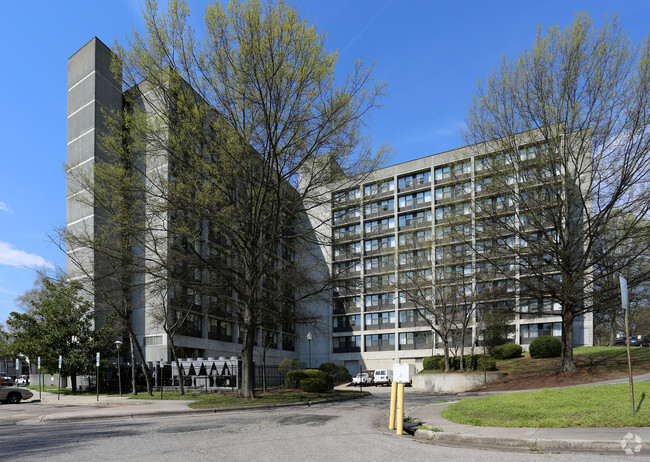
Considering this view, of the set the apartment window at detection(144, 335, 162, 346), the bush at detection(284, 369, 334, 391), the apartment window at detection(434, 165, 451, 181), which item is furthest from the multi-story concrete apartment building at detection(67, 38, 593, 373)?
the bush at detection(284, 369, 334, 391)

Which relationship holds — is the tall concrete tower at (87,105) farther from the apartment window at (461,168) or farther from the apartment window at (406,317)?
the apartment window at (406,317)

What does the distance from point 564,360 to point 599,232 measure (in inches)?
282

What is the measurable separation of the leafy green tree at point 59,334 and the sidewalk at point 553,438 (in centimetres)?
3533

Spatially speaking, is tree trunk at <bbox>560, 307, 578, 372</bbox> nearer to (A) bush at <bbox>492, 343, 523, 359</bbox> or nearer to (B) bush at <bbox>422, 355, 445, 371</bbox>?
(A) bush at <bbox>492, 343, 523, 359</bbox>

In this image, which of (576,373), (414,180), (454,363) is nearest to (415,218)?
(414,180)

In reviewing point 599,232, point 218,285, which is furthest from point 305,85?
point 599,232

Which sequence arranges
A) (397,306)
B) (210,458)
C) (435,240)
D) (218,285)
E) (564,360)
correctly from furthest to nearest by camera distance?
(397,306), (435,240), (564,360), (218,285), (210,458)

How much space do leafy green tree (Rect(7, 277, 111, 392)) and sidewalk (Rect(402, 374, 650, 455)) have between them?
35.3 metres

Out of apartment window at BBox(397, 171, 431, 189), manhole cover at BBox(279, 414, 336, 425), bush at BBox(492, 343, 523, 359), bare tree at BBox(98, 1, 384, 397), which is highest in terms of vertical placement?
apartment window at BBox(397, 171, 431, 189)

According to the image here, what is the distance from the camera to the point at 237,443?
10.3 meters

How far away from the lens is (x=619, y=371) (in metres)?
25.9

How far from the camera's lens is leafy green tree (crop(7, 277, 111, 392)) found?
129 feet

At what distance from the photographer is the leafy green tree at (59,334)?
3941 cm

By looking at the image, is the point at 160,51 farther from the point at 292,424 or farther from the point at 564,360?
the point at 564,360
